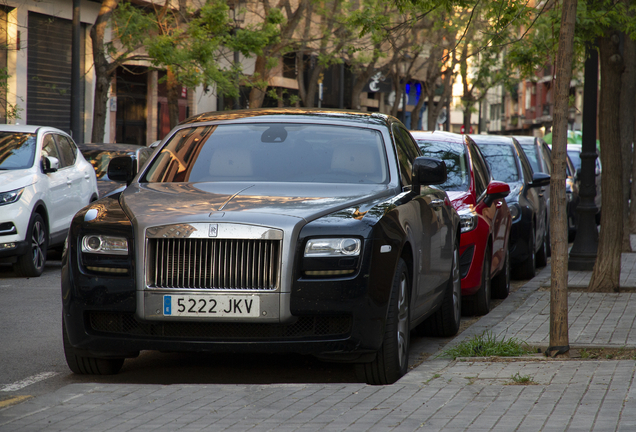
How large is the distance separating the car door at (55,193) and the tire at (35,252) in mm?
277

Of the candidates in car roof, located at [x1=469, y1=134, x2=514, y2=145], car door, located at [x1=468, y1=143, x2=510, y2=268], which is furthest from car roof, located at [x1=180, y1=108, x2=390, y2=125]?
car roof, located at [x1=469, y1=134, x2=514, y2=145]

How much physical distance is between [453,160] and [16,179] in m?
5.16

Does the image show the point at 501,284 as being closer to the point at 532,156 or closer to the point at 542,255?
the point at 542,255

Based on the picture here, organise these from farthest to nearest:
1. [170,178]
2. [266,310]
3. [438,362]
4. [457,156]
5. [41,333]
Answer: [457,156], [41,333], [170,178], [438,362], [266,310]

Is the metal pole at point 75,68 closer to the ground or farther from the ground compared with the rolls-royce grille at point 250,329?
farther from the ground

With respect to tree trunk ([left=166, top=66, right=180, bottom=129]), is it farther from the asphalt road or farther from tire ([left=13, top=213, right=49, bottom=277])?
the asphalt road

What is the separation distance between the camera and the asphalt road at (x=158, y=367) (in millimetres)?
6168

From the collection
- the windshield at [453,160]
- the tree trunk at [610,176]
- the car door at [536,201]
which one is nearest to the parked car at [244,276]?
the windshield at [453,160]

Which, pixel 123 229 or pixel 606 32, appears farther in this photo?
pixel 606 32

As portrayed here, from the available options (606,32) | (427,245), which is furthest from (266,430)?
(606,32)

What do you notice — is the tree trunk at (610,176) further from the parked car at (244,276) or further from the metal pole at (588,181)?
the parked car at (244,276)

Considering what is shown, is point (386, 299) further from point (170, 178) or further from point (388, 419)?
point (170, 178)

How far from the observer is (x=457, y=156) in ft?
33.0

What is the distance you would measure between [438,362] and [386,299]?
33.3 inches
